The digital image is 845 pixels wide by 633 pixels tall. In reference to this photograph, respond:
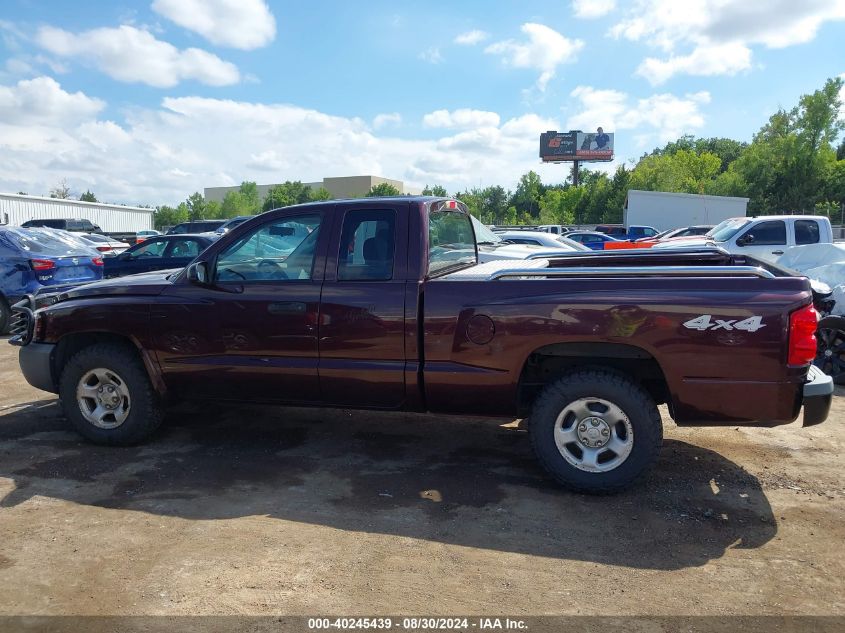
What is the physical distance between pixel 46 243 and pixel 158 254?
268 centimetres

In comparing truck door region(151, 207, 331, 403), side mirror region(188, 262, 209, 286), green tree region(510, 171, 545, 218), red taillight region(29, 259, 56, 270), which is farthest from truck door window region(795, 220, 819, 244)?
green tree region(510, 171, 545, 218)

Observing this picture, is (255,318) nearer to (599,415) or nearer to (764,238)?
(599,415)

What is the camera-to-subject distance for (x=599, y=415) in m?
4.06

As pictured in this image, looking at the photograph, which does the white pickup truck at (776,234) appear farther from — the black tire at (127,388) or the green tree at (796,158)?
the green tree at (796,158)

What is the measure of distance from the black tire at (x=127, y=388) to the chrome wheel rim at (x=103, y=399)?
0.03 metres

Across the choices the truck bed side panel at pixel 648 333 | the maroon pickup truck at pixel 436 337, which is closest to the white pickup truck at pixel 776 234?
the maroon pickup truck at pixel 436 337

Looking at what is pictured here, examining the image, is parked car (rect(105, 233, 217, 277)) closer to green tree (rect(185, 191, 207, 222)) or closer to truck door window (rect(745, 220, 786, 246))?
truck door window (rect(745, 220, 786, 246))

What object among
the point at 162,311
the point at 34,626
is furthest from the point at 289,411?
the point at 34,626

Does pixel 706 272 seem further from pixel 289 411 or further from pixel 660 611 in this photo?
pixel 289 411

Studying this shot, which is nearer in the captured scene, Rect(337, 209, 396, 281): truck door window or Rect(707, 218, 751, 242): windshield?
Rect(337, 209, 396, 281): truck door window

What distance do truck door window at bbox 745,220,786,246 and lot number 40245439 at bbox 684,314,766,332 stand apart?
383 inches

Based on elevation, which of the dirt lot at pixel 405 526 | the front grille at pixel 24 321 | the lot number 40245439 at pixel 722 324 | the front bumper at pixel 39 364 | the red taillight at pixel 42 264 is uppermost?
the red taillight at pixel 42 264

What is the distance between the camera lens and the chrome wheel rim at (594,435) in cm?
406

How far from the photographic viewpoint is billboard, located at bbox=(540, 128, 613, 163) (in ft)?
244
